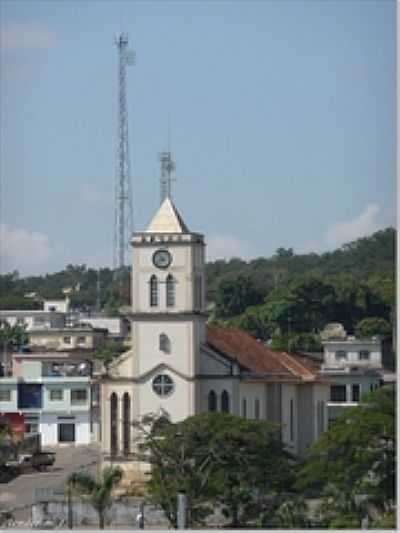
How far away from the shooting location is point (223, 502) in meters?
22.2

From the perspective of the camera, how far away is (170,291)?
29719 mm

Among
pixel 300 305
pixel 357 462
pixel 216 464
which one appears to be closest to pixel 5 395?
pixel 300 305

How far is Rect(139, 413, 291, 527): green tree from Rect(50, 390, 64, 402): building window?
1150cm

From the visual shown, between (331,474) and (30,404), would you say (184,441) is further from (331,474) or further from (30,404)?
A: (30,404)

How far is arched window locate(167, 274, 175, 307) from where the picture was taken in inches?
1167

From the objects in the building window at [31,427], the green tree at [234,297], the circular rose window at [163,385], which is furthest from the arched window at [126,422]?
the green tree at [234,297]

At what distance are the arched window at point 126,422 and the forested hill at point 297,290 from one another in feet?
28.4

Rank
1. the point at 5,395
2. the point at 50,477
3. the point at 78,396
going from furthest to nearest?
the point at 5,395 → the point at 78,396 → the point at 50,477

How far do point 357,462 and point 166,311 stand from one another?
9.25 m

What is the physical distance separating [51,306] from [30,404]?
59.3 feet

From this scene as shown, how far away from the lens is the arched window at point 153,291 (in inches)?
1167

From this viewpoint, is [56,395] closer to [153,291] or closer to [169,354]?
[169,354]

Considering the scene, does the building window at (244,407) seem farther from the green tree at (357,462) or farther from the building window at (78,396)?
the building window at (78,396)

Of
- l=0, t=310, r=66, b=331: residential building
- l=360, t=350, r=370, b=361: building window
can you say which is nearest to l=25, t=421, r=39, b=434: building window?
l=360, t=350, r=370, b=361: building window
